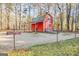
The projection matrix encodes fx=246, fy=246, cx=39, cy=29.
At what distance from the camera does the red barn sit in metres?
1.50

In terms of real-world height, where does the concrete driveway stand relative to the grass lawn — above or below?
above

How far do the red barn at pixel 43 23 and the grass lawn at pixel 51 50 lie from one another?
0.10m

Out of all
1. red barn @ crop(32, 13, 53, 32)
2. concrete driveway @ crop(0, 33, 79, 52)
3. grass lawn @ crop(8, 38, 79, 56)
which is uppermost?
red barn @ crop(32, 13, 53, 32)

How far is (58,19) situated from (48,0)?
13 cm

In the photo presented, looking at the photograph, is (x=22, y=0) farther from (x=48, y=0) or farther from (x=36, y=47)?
(x=36, y=47)

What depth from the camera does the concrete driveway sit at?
4.92 ft

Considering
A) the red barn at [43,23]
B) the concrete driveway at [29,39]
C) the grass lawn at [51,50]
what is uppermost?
the red barn at [43,23]

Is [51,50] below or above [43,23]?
below

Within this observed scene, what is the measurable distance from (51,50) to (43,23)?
17cm

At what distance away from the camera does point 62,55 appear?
1502 mm

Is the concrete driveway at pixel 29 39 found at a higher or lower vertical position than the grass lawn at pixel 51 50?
higher

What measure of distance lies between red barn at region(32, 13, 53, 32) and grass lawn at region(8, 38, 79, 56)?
100 mm

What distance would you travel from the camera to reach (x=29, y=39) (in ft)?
4.95

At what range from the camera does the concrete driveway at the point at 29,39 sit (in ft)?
4.92
